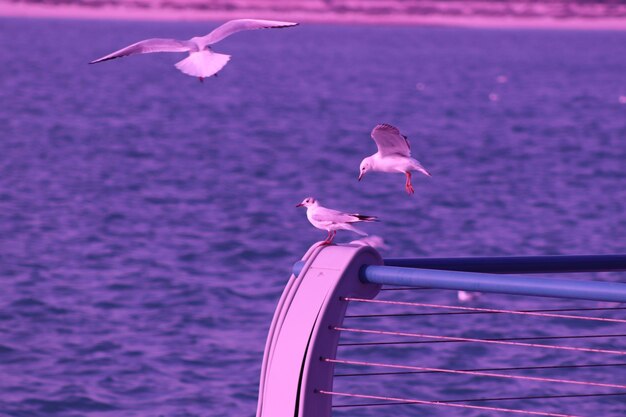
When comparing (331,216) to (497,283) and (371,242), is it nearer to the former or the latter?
(497,283)

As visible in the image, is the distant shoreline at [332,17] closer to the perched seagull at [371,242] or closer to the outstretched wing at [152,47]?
the perched seagull at [371,242]

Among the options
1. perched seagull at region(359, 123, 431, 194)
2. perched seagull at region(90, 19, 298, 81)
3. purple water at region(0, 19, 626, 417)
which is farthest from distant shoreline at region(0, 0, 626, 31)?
perched seagull at region(359, 123, 431, 194)

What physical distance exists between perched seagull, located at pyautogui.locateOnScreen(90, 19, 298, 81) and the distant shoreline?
136m

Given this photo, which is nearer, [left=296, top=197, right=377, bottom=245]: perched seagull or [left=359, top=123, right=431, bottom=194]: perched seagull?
[left=296, top=197, right=377, bottom=245]: perched seagull

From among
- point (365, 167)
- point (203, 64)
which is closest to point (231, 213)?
point (203, 64)

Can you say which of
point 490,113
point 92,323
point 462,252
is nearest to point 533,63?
point 490,113

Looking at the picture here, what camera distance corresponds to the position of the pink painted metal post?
3982 millimetres

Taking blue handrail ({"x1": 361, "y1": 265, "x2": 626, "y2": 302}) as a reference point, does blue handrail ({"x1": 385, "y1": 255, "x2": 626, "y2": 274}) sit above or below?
above

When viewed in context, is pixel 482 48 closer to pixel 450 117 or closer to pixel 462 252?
pixel 450 117

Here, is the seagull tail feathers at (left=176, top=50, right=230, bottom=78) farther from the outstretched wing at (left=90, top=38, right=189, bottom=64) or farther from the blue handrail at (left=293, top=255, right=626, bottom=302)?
the blue handrail at (left=293, top=255, right=626, bottom=302)

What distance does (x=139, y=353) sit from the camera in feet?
45.7

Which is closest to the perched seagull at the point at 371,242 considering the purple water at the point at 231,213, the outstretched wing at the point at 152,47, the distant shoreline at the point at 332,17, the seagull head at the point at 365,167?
the seagull head at the point at 365,167

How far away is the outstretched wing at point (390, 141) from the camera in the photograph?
225 inches

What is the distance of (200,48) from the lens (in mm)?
7078
